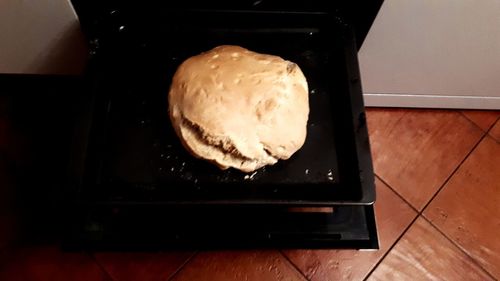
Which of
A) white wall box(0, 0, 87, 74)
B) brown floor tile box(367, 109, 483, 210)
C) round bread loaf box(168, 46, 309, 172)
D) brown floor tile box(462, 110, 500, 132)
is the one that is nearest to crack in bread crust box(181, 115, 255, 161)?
round bread loaf box(168, 46, 309, 172)

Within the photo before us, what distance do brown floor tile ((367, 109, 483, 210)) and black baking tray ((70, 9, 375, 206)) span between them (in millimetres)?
348

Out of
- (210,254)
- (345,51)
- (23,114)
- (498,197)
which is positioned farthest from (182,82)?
(498,197)

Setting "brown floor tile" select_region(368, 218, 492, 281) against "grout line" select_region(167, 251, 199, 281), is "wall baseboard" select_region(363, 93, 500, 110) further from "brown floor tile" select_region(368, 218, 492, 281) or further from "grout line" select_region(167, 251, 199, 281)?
"grout line" select_region(167, 251, 199, 281)

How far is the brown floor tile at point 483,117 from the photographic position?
98cm

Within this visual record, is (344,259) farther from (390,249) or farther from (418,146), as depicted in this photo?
(418,146)

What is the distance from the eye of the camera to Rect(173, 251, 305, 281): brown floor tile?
32.6 inches

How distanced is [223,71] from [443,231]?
57 centimetres

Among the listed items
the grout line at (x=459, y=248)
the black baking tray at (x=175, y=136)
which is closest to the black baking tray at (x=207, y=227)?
the black baking tray at (x=175, y=136)

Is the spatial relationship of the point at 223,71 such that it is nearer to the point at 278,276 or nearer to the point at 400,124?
the point at 278,276

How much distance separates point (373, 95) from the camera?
900mm

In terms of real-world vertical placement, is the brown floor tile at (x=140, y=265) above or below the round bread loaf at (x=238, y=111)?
below

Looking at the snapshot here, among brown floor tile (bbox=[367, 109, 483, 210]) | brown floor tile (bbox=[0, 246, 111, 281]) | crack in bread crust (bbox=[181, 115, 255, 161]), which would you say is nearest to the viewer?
crack in bread crust (bbox=[181, 115, 255, 161])

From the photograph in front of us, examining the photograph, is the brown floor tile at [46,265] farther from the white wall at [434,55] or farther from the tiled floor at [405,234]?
the white wall at [434,55]

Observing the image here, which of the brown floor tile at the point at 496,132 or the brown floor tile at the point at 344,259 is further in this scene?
the brown floor tile at the point at 496,132
